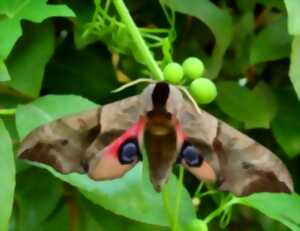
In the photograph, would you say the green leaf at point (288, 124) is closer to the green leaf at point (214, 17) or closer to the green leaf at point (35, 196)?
the green leaf at point (214, 17)

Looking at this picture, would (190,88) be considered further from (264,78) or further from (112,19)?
(264,78)

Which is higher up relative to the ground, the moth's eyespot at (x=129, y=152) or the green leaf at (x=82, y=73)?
the moth's eyespot at (x=129, y=152)

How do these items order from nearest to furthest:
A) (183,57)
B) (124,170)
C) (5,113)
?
(124,170) < (5,113) < (183,57)

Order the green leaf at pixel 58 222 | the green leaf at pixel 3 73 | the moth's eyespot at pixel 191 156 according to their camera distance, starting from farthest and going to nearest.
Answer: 1. the green leaf at pixel 58 222
2. the green leaf at pixel 3 73
3. the moth's eyespot at pixel 191 156

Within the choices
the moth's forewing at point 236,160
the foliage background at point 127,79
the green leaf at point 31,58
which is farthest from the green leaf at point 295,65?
the green leaf at point 31,58

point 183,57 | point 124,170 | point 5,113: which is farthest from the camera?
point 183,57

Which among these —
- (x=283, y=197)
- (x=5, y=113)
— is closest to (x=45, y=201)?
(x=5, y=113)

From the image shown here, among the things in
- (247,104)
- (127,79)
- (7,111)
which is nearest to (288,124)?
(247,104)

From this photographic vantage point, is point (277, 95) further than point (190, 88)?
Yes
